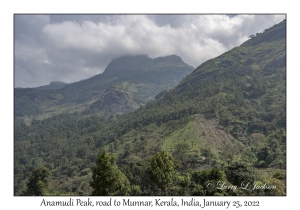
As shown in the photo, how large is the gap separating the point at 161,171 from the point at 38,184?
37.1 m

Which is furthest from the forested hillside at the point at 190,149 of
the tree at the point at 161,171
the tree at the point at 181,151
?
the tree at the point at 181,151

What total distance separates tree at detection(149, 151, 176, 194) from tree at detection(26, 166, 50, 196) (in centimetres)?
3393

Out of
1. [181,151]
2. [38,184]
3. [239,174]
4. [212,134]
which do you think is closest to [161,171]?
[239,174]

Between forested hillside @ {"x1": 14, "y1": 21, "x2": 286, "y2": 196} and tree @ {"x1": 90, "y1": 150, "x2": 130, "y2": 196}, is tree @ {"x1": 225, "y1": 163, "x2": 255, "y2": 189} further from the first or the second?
tree @ {"x1": 90, "y1": 150, "x2": 130, "y2": 196}

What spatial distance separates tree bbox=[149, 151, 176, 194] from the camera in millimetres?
49125

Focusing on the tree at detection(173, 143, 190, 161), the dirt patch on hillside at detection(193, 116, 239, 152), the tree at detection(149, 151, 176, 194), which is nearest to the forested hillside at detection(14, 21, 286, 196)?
the tree at detection(149, 151, 176, 194)

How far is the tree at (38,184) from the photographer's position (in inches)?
2667

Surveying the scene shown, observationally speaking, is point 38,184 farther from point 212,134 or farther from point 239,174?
point 212,134

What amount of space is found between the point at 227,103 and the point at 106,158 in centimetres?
12782

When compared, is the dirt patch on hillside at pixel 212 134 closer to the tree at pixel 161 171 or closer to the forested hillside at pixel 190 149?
the forested hillside at pixel 190 149

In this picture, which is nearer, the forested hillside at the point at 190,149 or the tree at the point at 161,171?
the tree at the point at 161,171

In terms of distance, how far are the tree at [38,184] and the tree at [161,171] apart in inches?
1336
